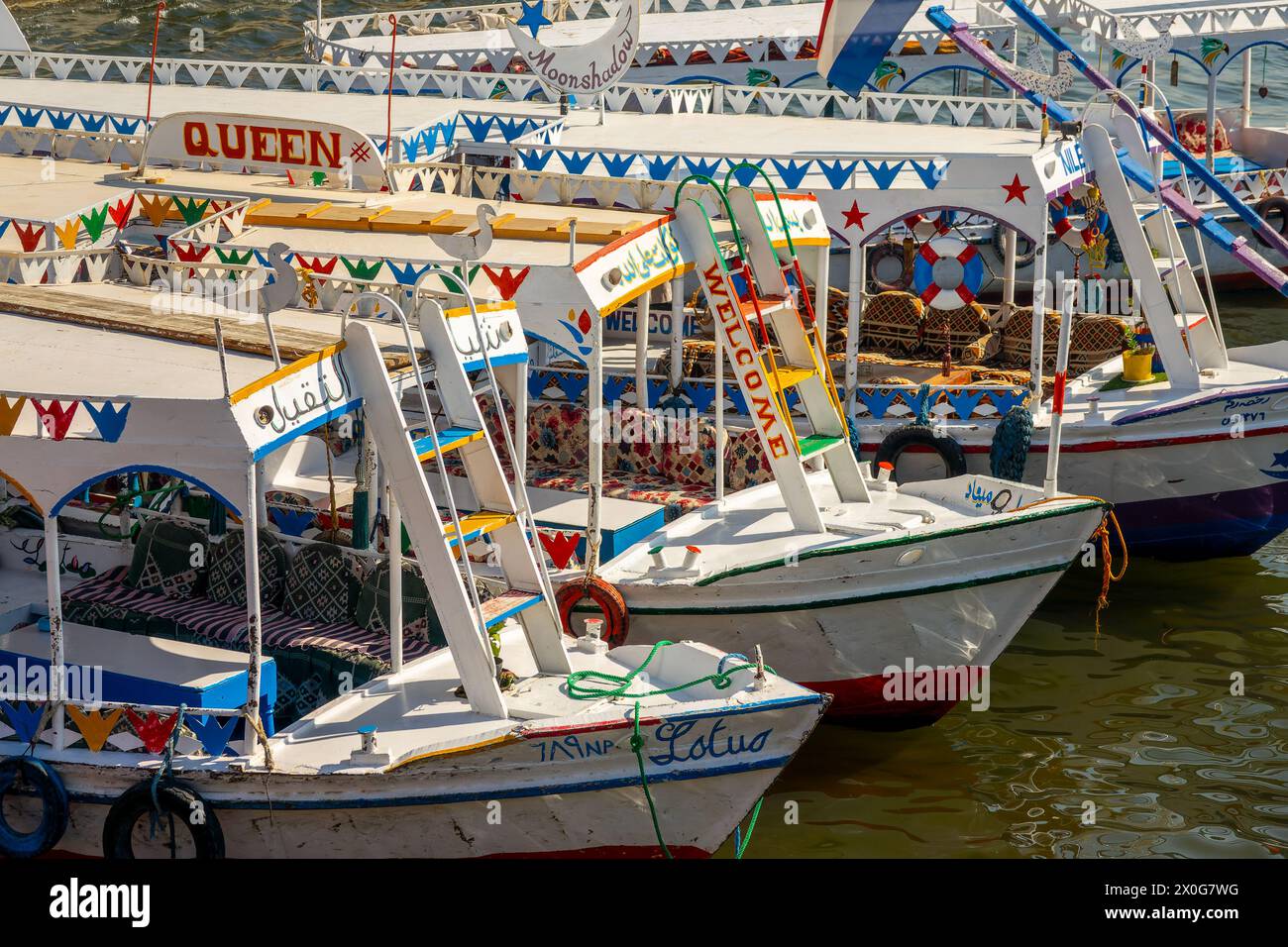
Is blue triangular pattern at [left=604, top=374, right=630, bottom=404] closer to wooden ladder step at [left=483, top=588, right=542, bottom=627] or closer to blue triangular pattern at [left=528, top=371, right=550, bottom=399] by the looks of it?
blue triangular pattern at [left=528, top=371, right=550, bottom=399]

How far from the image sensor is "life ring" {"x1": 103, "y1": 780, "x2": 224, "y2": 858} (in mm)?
10555

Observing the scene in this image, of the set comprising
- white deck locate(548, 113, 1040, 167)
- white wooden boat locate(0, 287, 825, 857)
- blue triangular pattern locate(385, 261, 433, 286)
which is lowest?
white wooden boat locate(0, 287, 825, 857)

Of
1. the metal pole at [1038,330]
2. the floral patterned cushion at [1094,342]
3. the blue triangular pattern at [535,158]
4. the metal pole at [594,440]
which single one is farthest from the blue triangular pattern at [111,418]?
the floral patterned cushion at [1094,342]

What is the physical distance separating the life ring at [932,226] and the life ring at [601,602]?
1104cm

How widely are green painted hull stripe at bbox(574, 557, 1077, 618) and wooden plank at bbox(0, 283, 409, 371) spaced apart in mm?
3126

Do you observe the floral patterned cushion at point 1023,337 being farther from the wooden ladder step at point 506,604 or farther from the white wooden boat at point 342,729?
the wooden ladder step at point 506,604

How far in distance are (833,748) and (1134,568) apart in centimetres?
520

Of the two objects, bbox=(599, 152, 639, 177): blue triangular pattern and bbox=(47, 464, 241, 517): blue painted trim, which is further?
bbox=(599, 152, 639, 177): blue triangular pattern

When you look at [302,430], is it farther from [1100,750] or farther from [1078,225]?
[1078,225]

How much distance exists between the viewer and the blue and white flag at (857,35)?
19.6 meters

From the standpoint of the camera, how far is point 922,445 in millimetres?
17453

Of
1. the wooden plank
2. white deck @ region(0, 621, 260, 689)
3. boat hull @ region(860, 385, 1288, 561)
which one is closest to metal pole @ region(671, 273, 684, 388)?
boat hull @ region(860, 385, 1288, 561)

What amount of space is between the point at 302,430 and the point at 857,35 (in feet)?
37.1

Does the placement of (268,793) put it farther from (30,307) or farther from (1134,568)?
(1134,568)
